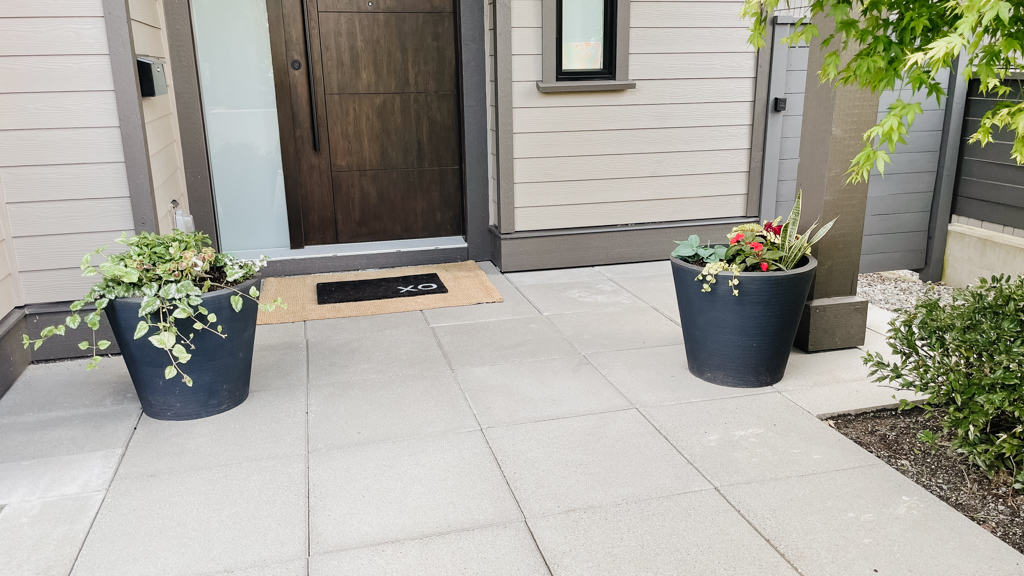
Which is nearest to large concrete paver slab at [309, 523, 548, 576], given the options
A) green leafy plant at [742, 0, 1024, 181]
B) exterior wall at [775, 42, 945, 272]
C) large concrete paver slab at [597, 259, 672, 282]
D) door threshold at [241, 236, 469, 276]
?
green leafy plant at [742, 0, 1024, 181]

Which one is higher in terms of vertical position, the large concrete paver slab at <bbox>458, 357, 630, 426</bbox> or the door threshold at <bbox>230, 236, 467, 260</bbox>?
the door threshold at <bbox>230, 236, 467, 260</bbox>

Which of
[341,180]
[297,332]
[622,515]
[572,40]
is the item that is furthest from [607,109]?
[622,515]

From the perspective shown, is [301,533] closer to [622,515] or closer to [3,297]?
[622,515]

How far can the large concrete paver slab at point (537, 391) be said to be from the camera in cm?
264

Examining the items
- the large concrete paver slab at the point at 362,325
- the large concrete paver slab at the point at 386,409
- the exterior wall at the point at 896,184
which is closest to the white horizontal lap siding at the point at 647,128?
the exterior wall at the point at 896,184

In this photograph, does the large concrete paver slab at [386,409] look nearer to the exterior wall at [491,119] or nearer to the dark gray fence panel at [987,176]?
the exterior wall at [491,119]

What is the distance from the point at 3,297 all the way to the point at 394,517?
2.08 m

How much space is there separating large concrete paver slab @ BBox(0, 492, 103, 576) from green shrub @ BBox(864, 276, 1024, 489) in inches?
94.8

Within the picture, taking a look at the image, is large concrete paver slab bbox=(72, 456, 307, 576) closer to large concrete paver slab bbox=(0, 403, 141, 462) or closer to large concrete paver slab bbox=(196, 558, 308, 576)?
large concrete paver slab bbox=(196, 558, 308, 576)

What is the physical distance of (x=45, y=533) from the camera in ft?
6.47

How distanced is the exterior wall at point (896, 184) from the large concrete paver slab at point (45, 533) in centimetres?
411

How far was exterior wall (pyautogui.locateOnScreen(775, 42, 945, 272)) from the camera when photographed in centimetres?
445

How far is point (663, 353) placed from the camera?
10.4 feet

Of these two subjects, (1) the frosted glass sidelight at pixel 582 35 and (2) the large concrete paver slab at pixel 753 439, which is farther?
(1) the frosted glass sidelight at pixel 582 35
